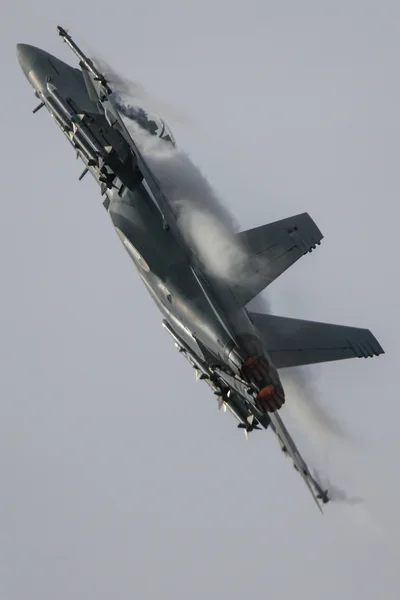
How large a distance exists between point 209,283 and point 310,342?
2.54 m

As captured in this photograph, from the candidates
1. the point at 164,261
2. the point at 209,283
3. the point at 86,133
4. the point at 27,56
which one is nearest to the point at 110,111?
the point at 86,133

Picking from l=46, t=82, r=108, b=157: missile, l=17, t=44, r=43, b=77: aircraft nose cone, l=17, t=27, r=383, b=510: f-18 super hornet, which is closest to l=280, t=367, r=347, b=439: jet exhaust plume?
l=17, t=27, r=383, b=510: f-18 super hornet

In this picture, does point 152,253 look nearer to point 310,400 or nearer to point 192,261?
point 192,261

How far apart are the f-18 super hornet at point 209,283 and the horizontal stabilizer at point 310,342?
21mm

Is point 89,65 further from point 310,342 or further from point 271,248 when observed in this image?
point 310,342

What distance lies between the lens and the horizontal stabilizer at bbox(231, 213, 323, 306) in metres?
24.1

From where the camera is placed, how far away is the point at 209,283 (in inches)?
927

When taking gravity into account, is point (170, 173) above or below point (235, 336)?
above

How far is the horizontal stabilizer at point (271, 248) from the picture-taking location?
24125 mm

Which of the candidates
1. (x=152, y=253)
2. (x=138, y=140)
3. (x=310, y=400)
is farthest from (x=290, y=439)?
(x=138, y=140)

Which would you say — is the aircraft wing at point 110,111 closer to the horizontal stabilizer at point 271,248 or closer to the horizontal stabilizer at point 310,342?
the horizontal stabilizer at point 271,248

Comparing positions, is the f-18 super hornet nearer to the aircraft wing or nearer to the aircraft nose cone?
the aircraft wing

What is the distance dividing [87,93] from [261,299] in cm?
710

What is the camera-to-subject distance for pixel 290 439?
24391 millimetres
